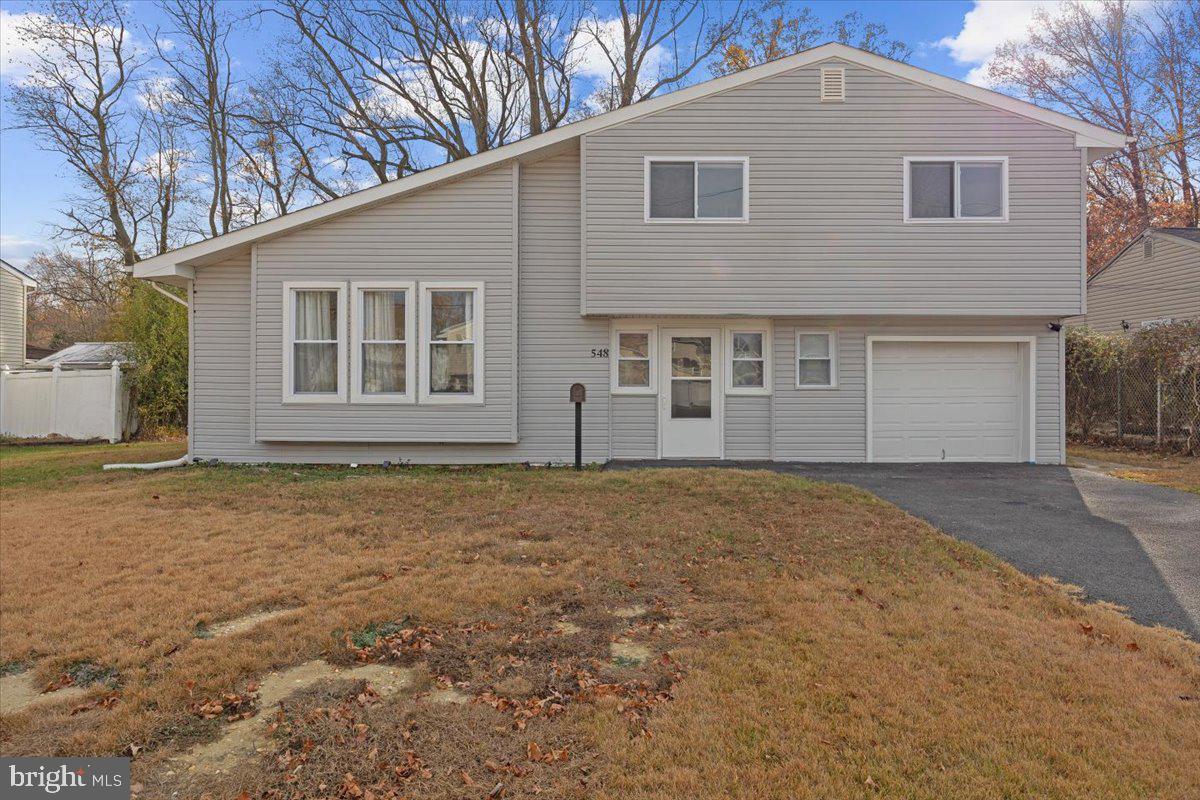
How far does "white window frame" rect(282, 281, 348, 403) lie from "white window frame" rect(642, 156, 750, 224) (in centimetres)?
483

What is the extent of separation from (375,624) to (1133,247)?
71.4 ft

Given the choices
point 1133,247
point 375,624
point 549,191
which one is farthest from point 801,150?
point 1133,247

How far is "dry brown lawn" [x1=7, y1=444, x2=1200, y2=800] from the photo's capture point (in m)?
2.55

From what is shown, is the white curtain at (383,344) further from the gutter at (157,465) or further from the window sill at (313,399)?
the gutter at (157,465)

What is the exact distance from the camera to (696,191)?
33.0ft

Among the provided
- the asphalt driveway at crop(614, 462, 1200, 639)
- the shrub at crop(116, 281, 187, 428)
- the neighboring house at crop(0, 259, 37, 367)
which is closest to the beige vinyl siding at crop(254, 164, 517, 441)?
the asphalt driveway at crop(614, 462, 1200, 639)

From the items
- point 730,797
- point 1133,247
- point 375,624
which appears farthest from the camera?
point 1133,247

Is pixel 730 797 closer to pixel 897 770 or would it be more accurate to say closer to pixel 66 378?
pixel 897 770

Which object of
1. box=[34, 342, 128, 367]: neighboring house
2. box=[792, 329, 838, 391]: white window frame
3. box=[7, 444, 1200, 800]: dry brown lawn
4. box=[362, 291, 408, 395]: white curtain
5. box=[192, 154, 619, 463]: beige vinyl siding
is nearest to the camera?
box=[7, 444, 1200, 800]: dry brown lawn

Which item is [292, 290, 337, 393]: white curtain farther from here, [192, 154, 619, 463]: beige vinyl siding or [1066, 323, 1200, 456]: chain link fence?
[1066, 323, 1200, 456]: chain link fence

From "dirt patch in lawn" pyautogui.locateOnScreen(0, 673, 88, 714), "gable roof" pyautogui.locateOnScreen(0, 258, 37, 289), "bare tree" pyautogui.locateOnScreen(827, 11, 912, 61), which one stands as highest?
"bare tree" pyautogui.locateOnScreen(827, 11, 912, 61)

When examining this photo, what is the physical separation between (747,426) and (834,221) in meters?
3.42

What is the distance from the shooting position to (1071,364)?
13602 mm

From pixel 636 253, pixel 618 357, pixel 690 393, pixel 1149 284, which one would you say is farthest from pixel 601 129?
pixel 1149 284
